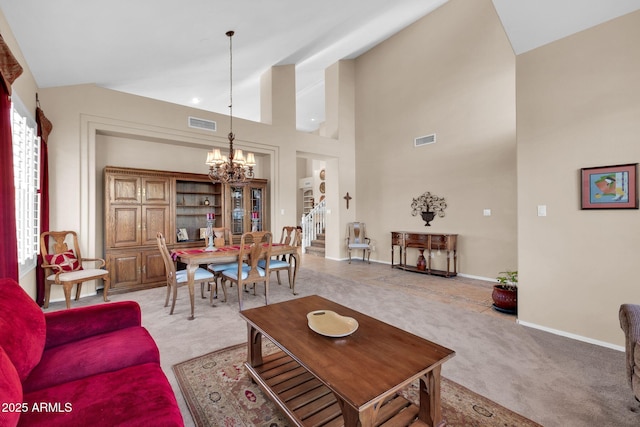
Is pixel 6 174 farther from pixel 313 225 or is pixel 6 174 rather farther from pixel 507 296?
pixel 313 225

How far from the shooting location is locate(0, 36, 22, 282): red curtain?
2.09 m

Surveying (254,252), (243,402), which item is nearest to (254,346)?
(243,402)

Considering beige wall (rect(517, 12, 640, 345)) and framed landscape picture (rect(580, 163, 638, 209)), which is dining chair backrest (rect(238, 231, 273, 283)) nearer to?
beige wall (rect(517, 12, 640, 345))

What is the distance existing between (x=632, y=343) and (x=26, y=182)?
18.3ft

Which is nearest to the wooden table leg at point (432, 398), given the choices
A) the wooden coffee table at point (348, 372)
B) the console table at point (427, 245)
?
the wooden coffee table at point (348, 372)

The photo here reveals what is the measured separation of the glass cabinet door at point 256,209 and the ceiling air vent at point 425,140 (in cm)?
354

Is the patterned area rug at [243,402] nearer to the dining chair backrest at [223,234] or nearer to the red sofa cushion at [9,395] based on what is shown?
the red sofa cushion at [9,395]

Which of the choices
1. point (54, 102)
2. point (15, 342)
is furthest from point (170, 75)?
point (15, 342)

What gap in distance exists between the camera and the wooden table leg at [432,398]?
1509 millimetres

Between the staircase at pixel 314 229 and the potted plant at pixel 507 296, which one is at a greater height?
the staircase at pixel 314 229

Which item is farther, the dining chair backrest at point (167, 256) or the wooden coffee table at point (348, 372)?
the dining chair backrest at point (167, 256)

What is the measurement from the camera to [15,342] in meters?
1.35

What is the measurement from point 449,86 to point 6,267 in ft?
22.4

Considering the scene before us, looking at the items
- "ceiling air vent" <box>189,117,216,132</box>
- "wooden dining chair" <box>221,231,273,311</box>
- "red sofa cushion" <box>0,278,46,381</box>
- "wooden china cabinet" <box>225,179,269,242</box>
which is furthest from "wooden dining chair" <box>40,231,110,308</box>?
"ceiling air vent" <box>189,117,216,132</box>
